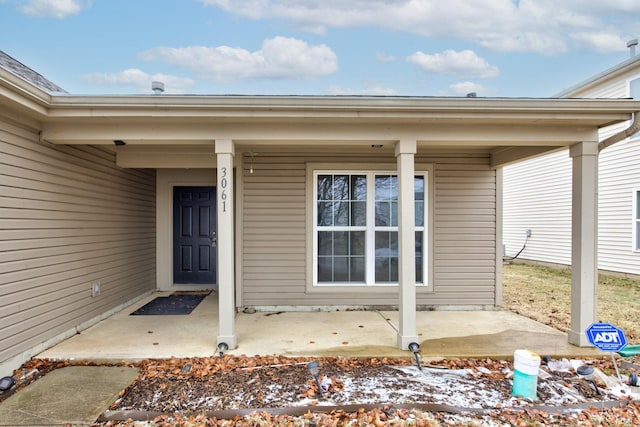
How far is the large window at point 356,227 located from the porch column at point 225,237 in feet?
6.13

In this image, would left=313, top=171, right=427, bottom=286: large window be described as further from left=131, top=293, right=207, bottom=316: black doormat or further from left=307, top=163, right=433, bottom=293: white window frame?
left=131, top=293, right=207, bottom=316: black doormat

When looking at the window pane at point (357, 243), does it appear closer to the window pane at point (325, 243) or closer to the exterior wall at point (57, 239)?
the window pane at point (325, 243)

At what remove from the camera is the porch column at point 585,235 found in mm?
3602

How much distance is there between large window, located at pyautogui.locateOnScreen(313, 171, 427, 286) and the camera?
5.25 metres

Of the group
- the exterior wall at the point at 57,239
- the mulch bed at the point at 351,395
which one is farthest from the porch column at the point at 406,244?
the exterior wall at the point at 57,239

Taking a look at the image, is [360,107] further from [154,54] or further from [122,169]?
[154,54]

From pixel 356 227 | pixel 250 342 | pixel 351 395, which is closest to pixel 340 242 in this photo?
pixel 356 227

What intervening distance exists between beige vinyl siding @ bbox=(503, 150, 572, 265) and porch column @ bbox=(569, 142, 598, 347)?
285 inches

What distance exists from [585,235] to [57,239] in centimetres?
567

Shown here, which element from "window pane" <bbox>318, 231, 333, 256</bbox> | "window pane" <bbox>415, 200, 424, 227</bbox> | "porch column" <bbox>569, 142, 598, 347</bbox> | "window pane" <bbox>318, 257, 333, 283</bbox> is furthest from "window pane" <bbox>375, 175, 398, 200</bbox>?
"porch column" <bbox>569, 142, 598, 347</bbox>

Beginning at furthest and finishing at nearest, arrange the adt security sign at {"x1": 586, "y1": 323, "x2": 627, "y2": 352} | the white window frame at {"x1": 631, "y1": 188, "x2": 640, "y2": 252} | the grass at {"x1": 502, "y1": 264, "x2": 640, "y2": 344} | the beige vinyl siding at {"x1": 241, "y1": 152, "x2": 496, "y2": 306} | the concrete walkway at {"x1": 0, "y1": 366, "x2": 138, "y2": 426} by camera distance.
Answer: the white window frame at {"x1": 631, "y1": 188, "x2": 640, "y2": 252}
the beige vinyl siding at {"x1": 241, "y1": 152, "x2": 496, "y2": 306}
the grass at {"x1": 502, "y1": 264, "x2": 640, "y2": 344}
the adt security sign at {"x1": 586, "y1": 323, "x2": 627, "y2": 352}
the concrete walkway at {"x1": 0, "y1": 366, "x2": 138, "y2": 426}

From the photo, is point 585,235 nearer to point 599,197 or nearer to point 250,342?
point 250,342

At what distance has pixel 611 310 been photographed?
539cm

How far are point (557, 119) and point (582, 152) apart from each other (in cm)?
52
